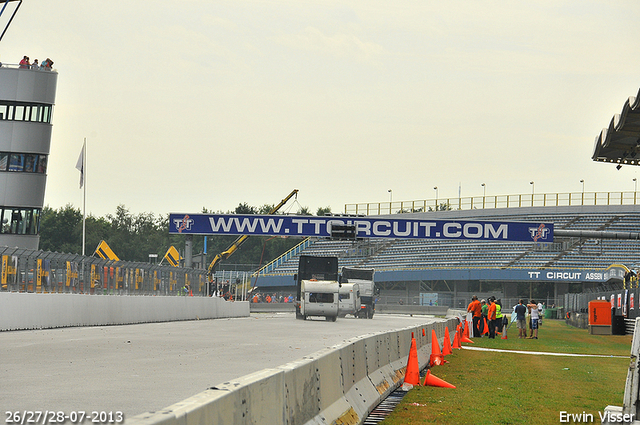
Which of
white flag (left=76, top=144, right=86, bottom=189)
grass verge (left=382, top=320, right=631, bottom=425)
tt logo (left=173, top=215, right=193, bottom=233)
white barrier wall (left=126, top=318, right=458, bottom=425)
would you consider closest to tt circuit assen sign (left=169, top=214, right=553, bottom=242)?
tt logo (left=173, top=215, right=193, bottom=233)

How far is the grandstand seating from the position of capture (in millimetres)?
75062

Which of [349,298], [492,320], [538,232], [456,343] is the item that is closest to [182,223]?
[349,298]

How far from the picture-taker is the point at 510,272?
73.8m

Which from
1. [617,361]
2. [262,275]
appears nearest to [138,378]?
[617,361]

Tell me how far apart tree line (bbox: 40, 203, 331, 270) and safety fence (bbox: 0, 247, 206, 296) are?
83801mm

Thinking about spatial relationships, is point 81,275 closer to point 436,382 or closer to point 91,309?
point 91,309

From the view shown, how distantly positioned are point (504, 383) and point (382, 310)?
60.8 meters

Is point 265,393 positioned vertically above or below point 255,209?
below

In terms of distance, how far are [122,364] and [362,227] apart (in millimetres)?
40169

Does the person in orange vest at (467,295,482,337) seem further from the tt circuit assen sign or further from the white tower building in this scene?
the white tower building

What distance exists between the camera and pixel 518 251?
79.5 m

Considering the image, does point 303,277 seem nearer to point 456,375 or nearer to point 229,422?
point 456,375

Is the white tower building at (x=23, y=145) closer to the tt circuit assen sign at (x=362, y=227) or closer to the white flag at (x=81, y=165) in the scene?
A: the white flag at (x=81, y=165)

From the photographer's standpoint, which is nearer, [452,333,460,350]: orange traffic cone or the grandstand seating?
[452,333,460,350]: orange traffic cone
